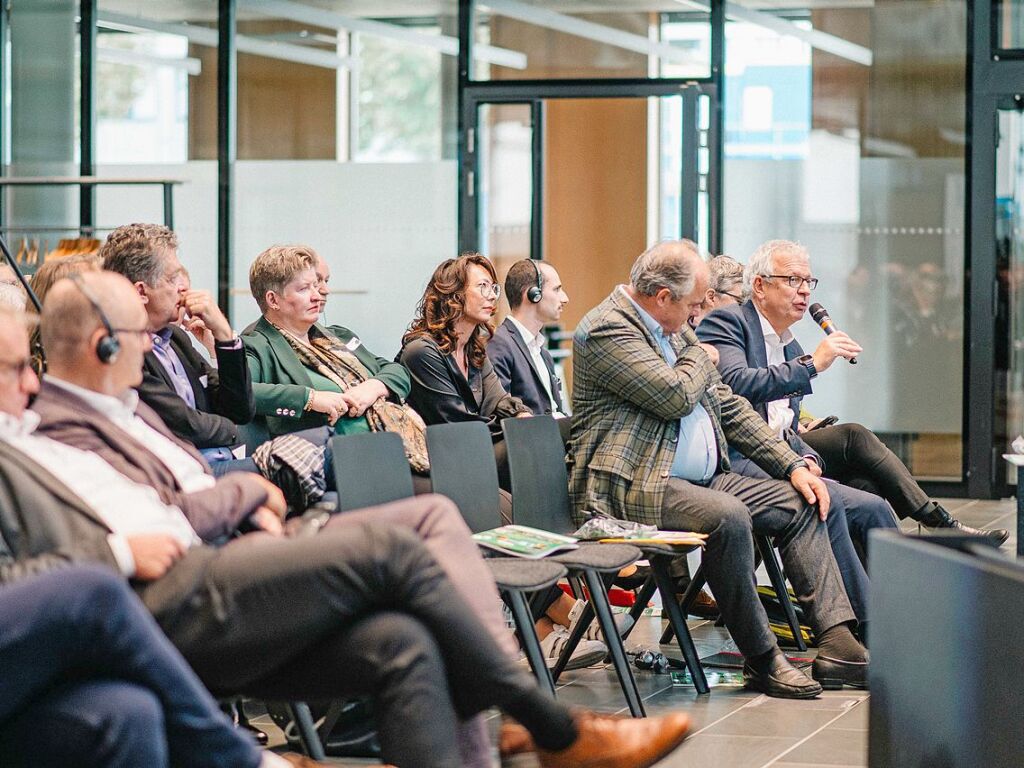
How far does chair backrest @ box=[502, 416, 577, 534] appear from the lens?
4.38m

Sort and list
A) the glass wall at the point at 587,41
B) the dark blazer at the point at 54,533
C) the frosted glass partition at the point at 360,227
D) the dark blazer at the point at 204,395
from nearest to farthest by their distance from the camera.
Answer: the dark blazer at the point at 54,533 → the dark blazer at the point at 204,395 → the glass wall at the point at 587,41 → the frosted glass partition at the point at 360,227

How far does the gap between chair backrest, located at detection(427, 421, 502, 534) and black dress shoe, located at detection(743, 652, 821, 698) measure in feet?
3.03

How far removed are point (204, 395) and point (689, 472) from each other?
153 cm

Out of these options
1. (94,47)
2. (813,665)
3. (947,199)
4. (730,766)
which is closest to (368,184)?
(94,47)

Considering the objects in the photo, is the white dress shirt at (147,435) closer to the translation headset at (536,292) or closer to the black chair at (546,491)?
the black chair at (546,491)

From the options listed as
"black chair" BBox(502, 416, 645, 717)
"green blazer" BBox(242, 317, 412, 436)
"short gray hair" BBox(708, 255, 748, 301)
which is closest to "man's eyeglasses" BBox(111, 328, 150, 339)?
"black chair" BBox(502, 416, 645, 717)

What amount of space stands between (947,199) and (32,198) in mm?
5949

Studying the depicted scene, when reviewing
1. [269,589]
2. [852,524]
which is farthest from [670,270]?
[269,589]

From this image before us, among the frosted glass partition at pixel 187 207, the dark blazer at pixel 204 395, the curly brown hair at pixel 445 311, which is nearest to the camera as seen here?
the dark blazer at pixel 204 395

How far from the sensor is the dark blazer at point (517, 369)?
5891 mm

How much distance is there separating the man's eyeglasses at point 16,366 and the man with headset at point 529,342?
3.27 metres

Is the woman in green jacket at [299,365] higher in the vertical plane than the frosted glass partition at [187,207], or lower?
lower

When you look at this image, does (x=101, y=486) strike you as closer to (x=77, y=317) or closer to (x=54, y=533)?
(x=54, y=533)

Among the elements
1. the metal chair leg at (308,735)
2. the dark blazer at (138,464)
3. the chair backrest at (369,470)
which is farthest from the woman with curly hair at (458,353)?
the dark blazer at (138,464)
